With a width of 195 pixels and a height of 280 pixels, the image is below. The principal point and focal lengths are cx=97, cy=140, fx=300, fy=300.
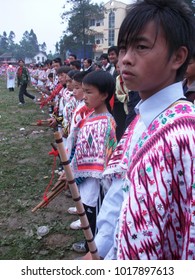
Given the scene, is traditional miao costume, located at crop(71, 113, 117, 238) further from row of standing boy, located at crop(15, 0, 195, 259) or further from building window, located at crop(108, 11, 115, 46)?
building window, located at crop(108, 11, 115, 46)

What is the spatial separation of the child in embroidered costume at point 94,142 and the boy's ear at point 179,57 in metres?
1.43

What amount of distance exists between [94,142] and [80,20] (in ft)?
120

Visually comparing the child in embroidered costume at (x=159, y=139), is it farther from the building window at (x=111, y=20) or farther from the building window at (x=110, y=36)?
the building window at (x=110, y=36)

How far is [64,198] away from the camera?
4.09 meters

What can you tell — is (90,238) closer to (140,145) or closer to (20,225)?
(140,145)

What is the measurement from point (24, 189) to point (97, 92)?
2288 millimetres

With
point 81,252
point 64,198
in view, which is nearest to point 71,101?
point 64,198

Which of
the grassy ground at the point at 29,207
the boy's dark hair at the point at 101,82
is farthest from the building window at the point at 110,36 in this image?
the boy's dark hair at the point at 101,82

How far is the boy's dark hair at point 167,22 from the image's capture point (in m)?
1.00

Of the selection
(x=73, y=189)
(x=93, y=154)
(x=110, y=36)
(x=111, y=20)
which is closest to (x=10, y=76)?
(x=93, y=154)

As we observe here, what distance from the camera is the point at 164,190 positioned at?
906 millimetres

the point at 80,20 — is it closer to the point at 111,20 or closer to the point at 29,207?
the point at 111,20

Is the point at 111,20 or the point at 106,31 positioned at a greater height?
the point at 111,20
